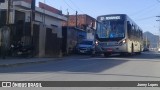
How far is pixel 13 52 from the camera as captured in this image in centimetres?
3109

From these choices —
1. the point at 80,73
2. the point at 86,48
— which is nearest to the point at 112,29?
the point at 86,48

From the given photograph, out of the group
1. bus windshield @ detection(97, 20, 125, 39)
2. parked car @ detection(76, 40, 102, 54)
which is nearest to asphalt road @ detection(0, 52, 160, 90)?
bus windshield @ detection(97, 20, 125, 39)

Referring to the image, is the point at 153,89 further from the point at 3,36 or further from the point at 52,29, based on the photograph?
the point at 52,29

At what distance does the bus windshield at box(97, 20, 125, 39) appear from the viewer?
112 ft

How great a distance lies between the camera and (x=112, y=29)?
A: 34531mm

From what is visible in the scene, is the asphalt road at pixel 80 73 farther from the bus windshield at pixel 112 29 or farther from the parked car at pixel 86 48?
the parked car at pixel 86 48

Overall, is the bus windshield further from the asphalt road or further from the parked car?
the asphalt road

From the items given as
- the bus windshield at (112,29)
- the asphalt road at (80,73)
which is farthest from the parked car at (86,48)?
the asphalt road at (80,73)

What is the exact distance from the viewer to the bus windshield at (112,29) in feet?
112

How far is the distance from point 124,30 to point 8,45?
10561 mm

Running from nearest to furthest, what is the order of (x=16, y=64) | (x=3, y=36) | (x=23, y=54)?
(x=16, y=64) < (x=3, y=36) < (x=23, y=54)

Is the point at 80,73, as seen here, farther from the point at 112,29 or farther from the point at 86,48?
the point at 86,48

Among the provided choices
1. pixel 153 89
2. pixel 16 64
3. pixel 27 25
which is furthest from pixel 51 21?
pixel 153 89

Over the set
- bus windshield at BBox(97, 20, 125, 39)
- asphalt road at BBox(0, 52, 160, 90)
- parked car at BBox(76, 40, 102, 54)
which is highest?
bus windshield at BBox(97, 20, 125, 39)
